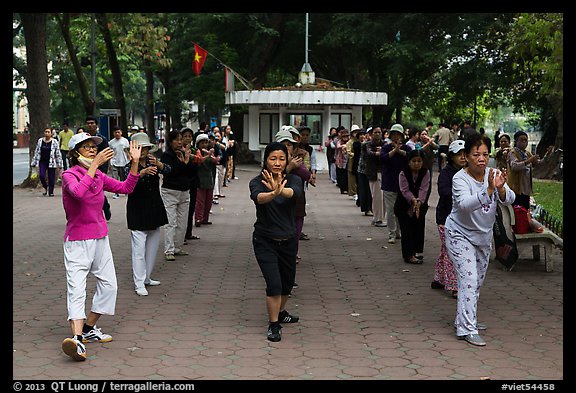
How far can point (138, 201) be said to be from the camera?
9.41m

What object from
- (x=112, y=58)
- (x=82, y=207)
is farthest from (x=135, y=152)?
(x=112, y=58)

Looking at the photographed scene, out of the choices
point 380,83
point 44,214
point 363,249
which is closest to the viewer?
point 363,249

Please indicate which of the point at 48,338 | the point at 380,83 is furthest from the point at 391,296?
the point at 380,83

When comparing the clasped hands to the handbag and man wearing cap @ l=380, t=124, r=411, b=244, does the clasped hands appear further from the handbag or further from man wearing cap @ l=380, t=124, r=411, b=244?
man wearing cap @ l=380, t=124, r=411, b=244

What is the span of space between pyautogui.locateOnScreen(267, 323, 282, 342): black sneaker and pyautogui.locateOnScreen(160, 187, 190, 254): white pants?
3961 millimetres

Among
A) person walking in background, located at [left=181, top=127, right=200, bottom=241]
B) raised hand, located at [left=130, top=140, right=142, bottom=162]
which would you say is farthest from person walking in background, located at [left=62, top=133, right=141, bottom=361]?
person walking in background, located at [left=181, top=127, right=200, bottom=241]

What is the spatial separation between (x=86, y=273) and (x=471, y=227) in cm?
320

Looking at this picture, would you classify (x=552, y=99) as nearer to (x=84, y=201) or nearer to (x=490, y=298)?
(x=490, y=298)

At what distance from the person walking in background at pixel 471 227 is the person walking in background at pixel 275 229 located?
54.8 inches

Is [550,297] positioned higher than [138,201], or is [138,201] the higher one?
[138,201]

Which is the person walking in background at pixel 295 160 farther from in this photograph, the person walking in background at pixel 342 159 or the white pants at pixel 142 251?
the person walking in background at pixel 342 159

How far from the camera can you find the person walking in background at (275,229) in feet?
24.2

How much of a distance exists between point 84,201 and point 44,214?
11527mm
